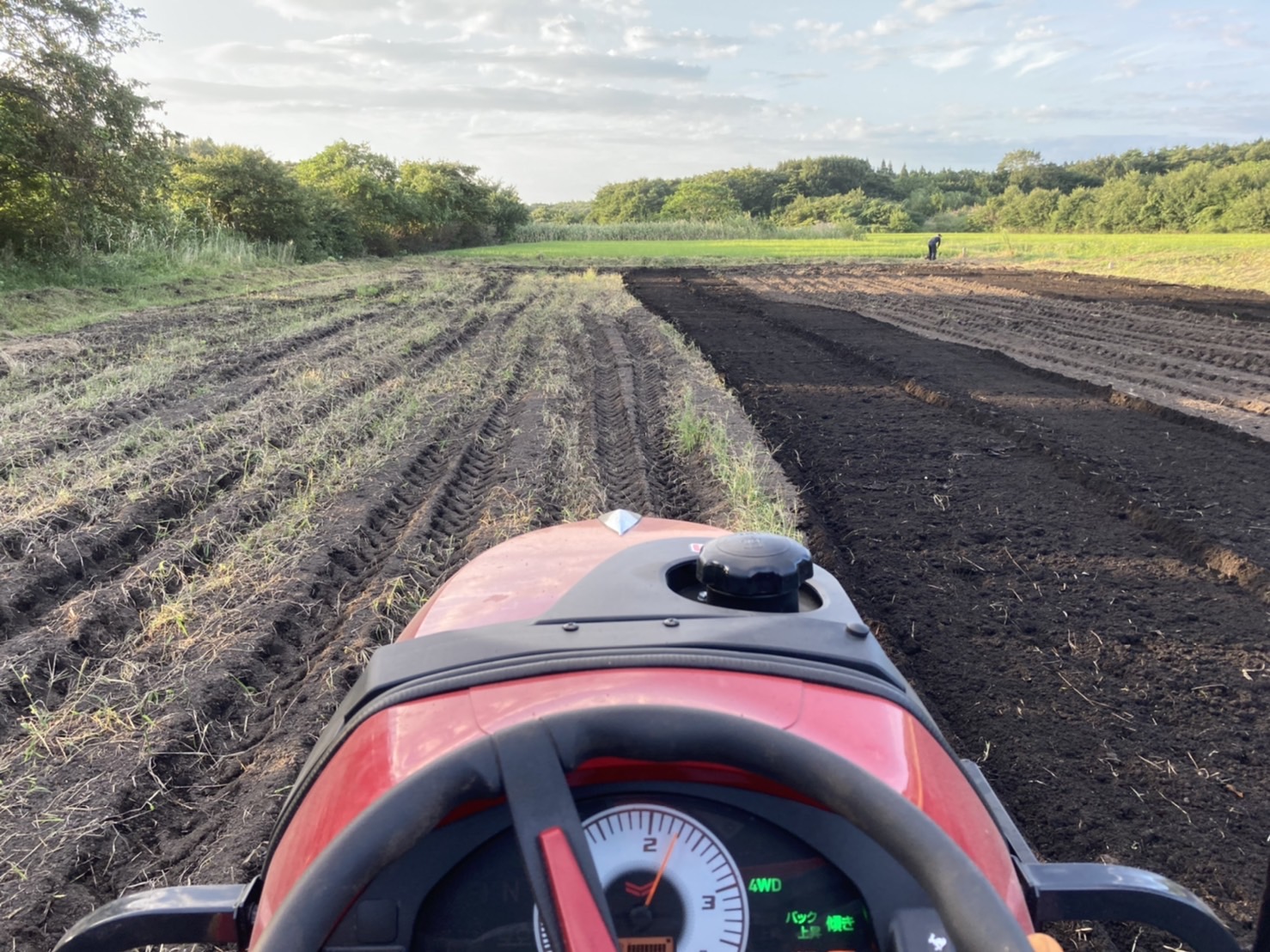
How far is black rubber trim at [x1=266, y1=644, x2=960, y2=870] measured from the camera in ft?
3.73

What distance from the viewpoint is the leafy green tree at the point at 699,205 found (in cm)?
6122

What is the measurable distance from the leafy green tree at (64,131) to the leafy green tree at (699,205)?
46032 millimetres

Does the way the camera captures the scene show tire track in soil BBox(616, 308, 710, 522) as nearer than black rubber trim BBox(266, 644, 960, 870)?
No

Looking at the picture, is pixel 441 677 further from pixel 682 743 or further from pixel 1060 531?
pixel 1060 531

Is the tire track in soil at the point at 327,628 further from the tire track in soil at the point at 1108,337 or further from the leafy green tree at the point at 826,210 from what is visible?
the leafy green tree at the point at 826,210

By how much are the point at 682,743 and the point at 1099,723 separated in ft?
10.5

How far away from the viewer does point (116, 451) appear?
253 inches

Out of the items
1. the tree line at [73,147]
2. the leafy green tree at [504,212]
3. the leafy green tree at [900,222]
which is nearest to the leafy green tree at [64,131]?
the tree line at [73,147]

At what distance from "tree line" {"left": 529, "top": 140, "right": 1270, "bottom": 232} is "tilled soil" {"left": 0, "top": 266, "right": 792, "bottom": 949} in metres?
43.3

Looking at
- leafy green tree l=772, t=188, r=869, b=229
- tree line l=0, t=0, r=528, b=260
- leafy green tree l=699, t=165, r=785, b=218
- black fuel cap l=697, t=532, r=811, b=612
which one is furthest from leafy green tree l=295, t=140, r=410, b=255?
leafy green tree l=699, t=165, r=785, b=218

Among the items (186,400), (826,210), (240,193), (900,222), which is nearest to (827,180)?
(826,210)

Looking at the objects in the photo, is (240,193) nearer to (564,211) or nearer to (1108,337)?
(1108,337)

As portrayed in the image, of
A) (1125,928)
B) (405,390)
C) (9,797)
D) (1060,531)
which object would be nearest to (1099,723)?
(1125,928)

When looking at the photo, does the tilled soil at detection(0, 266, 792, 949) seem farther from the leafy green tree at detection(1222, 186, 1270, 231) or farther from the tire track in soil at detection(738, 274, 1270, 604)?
the leafy green tree at detection(1222, 186, 1270, 231)
